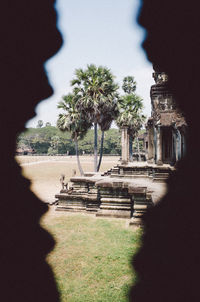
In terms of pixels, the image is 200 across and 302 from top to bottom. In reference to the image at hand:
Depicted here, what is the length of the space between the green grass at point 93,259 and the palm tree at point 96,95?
1185 centimetres

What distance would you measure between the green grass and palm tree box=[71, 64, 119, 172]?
1185cm

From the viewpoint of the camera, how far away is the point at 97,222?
6.68 metres

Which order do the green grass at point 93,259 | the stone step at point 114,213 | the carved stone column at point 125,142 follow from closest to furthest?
the green grass at point 93,259 → the stone step at point 114,213 → the carved stone column at point 125,142

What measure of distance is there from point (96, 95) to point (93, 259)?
1482 cm

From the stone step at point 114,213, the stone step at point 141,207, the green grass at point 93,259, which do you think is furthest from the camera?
the stone step at point 114,213

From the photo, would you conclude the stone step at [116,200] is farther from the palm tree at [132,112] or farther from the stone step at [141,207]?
the palm tree at [132,112]

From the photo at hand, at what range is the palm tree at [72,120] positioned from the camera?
18.9 metres

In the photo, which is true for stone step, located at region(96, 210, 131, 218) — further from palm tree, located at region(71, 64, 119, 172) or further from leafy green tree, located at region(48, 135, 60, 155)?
leafy green tree, located at region(48, 135, 60, 155)

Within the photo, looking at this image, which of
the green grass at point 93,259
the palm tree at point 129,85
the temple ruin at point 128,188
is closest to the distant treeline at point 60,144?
the palm tree at point 129,85

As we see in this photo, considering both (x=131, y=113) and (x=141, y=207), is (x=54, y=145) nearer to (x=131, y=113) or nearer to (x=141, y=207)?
(x=131, y=113)

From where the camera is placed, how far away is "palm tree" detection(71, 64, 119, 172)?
56.6 feet

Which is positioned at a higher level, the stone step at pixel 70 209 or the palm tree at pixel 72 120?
the palm tree at pixel 72 120

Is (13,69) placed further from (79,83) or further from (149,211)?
(79,83)

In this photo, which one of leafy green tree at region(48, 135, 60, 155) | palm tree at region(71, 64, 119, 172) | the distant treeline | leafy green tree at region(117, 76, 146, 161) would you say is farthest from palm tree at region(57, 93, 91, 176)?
leafy green tree at region(48, 135, 60, 155)
